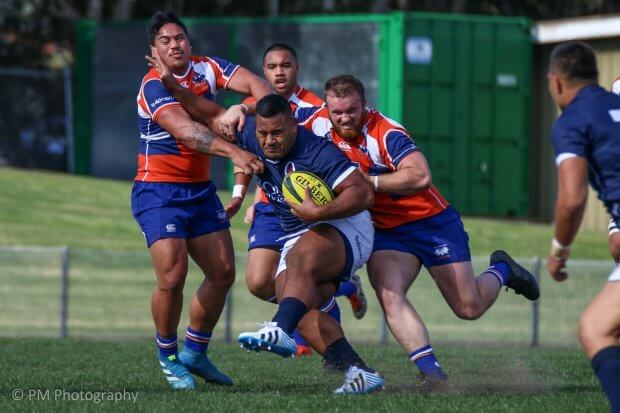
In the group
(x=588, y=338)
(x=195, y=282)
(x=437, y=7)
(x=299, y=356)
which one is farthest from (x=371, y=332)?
(x=437, y=7)

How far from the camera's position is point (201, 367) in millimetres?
8734

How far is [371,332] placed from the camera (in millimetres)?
16734

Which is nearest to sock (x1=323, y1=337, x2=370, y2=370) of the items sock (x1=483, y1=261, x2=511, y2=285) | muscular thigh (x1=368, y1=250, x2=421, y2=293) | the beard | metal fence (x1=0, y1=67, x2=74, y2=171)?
muscular thigh (x1=368, y1=250, x2=421, y2=293)

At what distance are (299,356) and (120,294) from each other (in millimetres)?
6524

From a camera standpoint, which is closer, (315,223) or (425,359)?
(315,223)

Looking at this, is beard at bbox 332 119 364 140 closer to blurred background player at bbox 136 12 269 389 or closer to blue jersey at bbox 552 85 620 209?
blurred background player at bbox 136 12 269 389

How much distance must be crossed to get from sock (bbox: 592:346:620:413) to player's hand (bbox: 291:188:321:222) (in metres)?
2.08

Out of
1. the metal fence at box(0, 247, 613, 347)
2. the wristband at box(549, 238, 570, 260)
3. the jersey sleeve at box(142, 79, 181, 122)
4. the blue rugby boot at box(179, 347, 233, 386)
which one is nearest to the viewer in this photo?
the wristband at box(549, 238, 570, 260)

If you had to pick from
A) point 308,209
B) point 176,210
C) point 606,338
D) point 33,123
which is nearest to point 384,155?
point 308,209

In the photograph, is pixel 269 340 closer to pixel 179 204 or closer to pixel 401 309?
pixel 401 309

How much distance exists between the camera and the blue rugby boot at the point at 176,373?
27.8 feet

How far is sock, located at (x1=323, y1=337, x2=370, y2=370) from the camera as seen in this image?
7996mm

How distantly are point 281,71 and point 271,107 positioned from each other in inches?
73.3

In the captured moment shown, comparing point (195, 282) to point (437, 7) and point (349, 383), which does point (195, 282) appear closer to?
point (349, 383)
